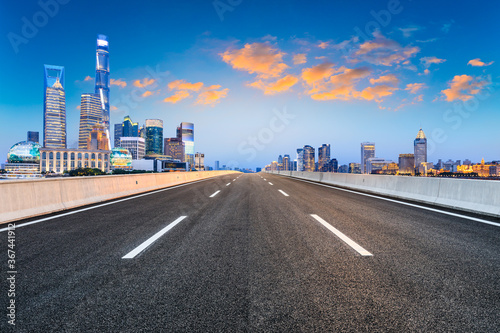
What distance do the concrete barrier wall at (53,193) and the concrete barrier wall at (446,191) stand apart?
1200cm

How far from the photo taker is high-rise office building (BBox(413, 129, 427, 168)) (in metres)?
168

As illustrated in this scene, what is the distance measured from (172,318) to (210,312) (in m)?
0.32

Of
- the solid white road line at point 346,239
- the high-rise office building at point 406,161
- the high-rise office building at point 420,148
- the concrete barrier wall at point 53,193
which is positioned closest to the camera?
the solid white road line at point 346,239

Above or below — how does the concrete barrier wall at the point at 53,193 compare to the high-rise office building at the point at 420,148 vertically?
below

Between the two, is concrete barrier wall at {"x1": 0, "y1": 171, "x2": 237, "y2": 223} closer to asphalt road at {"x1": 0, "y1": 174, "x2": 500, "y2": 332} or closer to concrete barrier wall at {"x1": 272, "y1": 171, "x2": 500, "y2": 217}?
asphalt road at {"x1": 0, "y1": 174, "x2": 500, "y2": 332}

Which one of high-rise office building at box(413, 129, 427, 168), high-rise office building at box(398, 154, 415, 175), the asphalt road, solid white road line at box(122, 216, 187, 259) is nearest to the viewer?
the asphalt road

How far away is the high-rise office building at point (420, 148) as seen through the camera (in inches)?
6604

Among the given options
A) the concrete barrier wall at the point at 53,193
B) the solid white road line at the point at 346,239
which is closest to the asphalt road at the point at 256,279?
the solid white road line at the point at 346,239

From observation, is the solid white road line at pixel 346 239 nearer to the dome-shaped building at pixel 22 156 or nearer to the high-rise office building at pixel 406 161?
the high-rise office building at pixel 406 161

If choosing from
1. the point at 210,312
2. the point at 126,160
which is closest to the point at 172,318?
the point at 210,312

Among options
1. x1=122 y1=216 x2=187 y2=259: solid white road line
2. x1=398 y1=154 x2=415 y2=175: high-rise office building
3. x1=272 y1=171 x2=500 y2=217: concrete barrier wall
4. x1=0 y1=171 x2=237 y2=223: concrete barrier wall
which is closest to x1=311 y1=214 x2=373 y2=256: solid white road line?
x1=122 y1=216 x2=187 y2=259: solid white road line

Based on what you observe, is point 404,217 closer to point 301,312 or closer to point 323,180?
point 301,312

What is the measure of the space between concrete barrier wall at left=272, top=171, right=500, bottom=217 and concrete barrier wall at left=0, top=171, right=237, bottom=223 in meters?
12.0

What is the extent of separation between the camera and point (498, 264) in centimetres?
337
